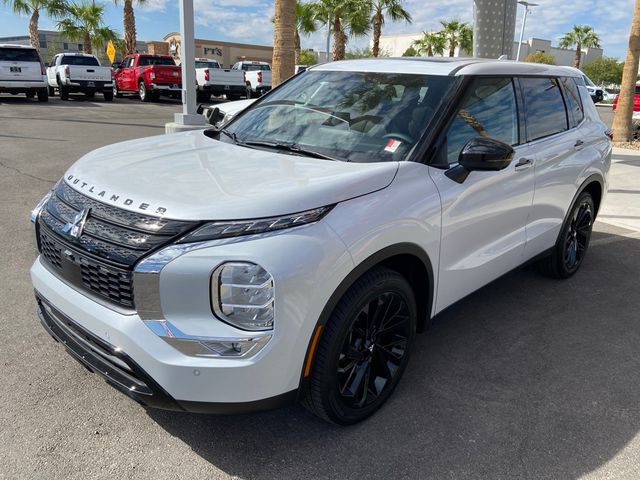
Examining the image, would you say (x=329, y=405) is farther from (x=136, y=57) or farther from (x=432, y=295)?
(x=136, y=57)

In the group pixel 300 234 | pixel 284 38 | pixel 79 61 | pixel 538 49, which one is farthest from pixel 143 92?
pixel 538 49

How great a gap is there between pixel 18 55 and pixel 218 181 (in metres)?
20.8

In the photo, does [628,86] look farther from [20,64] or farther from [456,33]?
[456,33]

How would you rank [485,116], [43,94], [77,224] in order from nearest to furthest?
[77,224] < [485,116] < [43,94]

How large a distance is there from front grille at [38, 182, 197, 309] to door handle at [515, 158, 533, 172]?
234 centimetres

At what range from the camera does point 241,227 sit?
2.25 meters

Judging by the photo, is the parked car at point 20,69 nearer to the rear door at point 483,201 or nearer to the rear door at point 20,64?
the rear door at point 20,64

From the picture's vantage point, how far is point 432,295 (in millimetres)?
3127

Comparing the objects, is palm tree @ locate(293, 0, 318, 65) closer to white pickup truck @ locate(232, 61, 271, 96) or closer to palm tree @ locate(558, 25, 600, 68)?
white pickup truck @ locate(232, 61, 271, 96)

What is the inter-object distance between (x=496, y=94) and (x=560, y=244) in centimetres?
168

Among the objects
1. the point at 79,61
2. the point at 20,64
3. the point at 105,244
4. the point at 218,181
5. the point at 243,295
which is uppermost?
the point at 79,61

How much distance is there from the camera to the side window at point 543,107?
4008mm

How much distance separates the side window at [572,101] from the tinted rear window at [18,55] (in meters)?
→ 20.1

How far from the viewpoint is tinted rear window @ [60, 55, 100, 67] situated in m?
22.7
